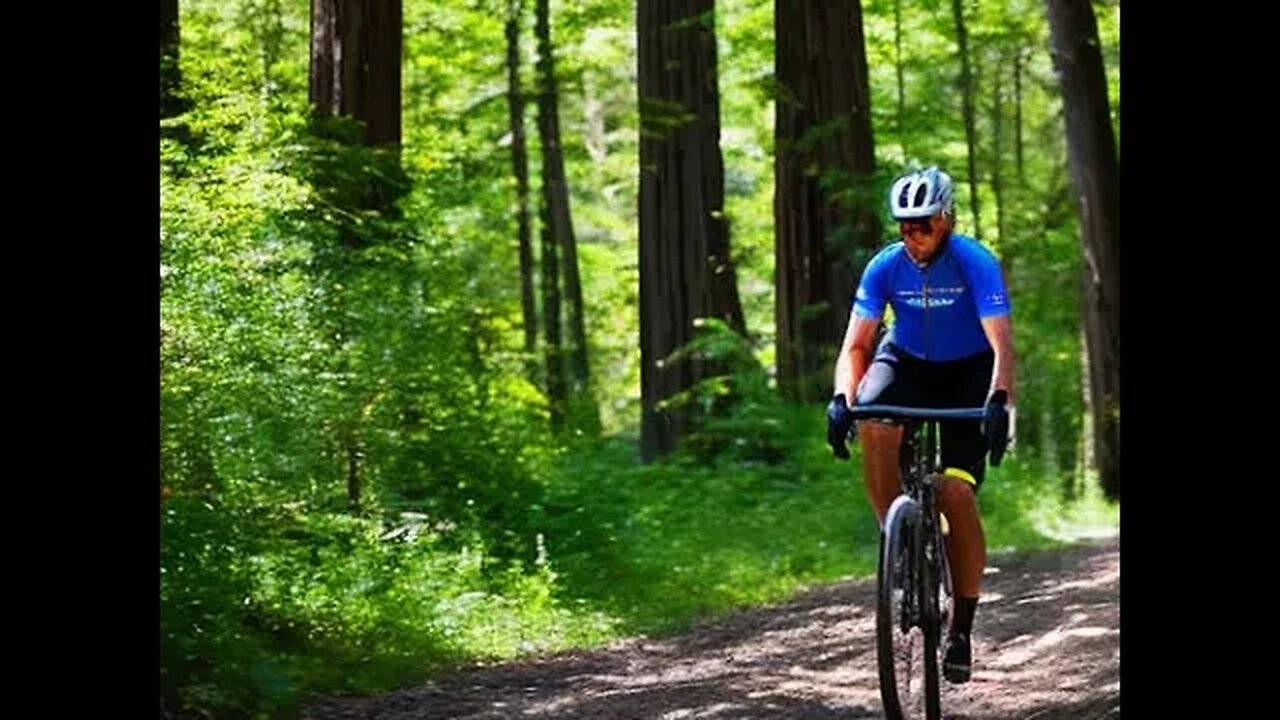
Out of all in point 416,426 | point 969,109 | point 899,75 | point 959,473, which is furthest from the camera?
point 969,109

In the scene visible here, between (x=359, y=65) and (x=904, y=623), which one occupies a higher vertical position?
(x=359, y=65)

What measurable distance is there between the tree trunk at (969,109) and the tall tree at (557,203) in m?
2.80

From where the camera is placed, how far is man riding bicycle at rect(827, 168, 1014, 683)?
15.2 feet

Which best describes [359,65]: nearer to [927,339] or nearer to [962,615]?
[927,339]

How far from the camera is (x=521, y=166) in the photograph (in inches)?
529

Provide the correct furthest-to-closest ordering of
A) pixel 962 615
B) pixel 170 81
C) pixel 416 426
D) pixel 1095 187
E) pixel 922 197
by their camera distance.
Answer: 1. pixel 1095 187
2. pixel 416 426
3. pixel 170 81
4. pixel 962 615
5. pixel 922 197

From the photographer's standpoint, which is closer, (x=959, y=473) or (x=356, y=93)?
(x=959, y=473)

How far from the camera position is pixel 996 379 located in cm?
449

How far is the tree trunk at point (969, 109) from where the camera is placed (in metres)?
11.7

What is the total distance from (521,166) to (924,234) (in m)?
9.04

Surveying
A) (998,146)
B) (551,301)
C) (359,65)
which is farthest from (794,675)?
(551,301)

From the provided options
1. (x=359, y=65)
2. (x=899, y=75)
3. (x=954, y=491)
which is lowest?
(x=954, y=491)

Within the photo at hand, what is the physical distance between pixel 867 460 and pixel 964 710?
0.79 metres
